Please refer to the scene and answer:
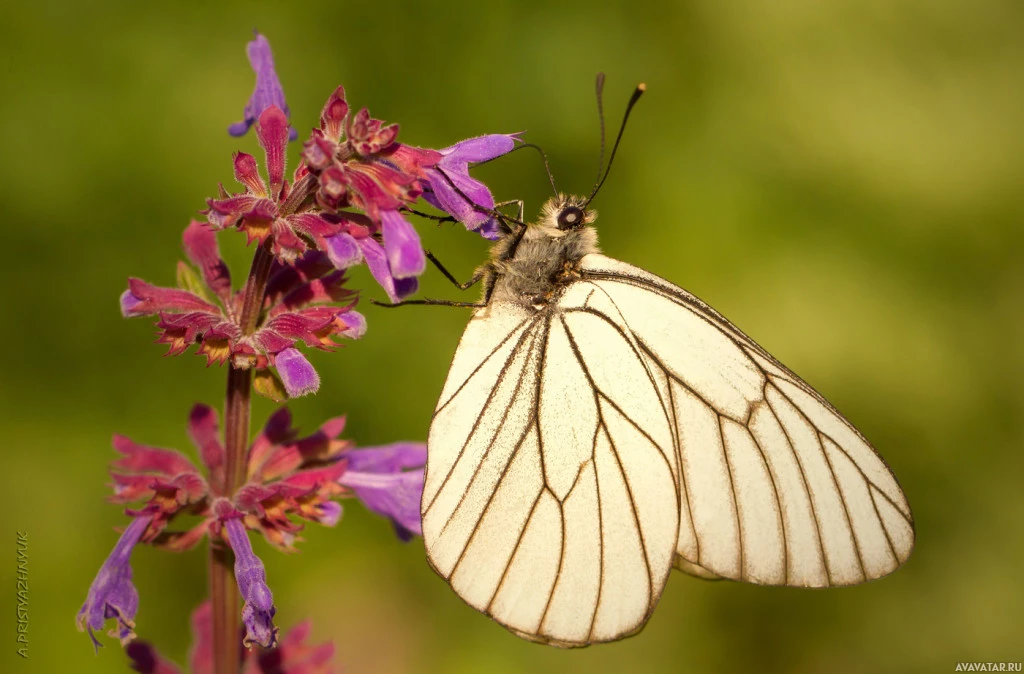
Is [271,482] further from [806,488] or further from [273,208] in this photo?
[806,488]

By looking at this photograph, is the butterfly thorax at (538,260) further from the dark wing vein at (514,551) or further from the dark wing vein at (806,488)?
the dark wing vein at (806,488)

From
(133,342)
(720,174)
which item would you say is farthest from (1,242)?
(720,174)

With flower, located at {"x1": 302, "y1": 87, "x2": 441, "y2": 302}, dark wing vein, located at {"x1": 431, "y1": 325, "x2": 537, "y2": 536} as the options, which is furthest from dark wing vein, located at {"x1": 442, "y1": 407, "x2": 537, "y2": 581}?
flower, located at {"x1": 302, "y1": 87, "x2": 441, "y2": 302}

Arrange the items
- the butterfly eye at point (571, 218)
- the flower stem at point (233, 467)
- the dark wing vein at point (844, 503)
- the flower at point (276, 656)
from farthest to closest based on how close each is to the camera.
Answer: the butterfly eye at point (571, 218), the flower at point (276, 656), the dark wing vein at point (844, 503), the flower stem at point (233, 467)

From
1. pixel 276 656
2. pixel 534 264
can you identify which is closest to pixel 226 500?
pixel 276 656

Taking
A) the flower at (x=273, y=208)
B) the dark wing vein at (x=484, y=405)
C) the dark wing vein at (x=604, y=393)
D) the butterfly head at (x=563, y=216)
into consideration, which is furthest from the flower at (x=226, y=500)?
the butterfly head at (x=563, y=216)
